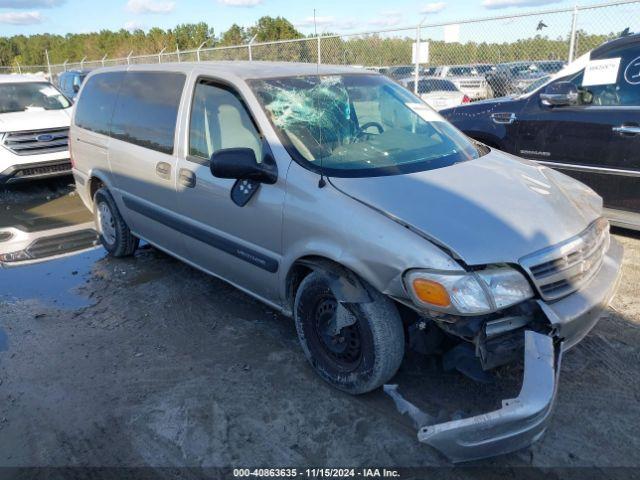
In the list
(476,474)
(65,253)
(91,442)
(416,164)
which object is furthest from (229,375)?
(65,253)

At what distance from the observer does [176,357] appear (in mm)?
3416

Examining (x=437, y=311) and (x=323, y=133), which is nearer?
(x=437, y=311)

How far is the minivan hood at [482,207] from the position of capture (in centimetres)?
244

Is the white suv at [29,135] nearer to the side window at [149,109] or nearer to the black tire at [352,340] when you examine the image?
the side window at [149,109]

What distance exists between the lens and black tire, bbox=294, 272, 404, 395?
→ 2.63m

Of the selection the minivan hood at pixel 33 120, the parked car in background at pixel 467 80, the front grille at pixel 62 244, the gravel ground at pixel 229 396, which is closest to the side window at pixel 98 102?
the front grille at pixel 62 244

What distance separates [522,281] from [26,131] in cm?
796

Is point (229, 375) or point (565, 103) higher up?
point (565, 103)

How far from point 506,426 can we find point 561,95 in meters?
3.91

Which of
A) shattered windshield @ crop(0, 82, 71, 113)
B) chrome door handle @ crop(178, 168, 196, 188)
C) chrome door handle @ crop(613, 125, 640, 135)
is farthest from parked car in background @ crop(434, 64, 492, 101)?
chrome door handle @ crop(178, 168, 196, 188)

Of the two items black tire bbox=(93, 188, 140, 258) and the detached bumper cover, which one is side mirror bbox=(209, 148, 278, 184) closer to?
the detached bumper cover

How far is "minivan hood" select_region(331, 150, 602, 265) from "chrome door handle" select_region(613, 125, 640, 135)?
69.2 inches

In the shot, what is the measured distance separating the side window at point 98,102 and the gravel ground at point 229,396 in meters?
1.86

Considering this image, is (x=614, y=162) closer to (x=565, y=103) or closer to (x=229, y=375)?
(x=565, y=103)
